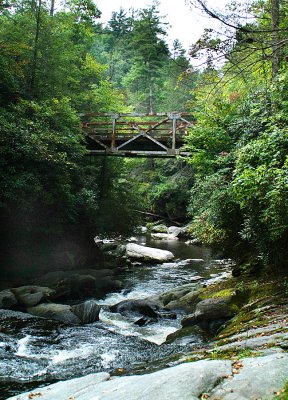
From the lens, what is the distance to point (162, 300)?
33.0 ft

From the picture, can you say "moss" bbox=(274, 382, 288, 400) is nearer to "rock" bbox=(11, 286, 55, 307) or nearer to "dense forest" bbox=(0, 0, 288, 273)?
"dense forest" bbox=(0, 0, 288, 273)

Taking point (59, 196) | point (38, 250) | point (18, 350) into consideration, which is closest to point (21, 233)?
point (38, 250)

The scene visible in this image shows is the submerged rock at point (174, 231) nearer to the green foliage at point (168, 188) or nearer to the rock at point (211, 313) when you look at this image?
the green foliage at point (168, 188)

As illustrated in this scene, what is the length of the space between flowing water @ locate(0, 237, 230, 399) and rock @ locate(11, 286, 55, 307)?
4.19 feet

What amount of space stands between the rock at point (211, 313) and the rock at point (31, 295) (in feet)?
13.5

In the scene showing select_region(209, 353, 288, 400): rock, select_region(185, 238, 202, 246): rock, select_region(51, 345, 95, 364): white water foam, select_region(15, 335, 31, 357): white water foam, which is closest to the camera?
select_region(209, 353, 288, 400): rock

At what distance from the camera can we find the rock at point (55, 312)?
27.1 ft

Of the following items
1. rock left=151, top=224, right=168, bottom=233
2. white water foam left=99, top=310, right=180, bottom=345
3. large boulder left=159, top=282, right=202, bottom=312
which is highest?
large boulder left=159, top=282, right=202, bottom=312

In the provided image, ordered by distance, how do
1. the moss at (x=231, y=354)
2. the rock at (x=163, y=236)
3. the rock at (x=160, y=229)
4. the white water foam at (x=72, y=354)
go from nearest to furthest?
the moss at (x=231, y=354), the white water foam at (x=72, y=354), the rock at (x=163, y=236), the rock at (x=160, y=229)

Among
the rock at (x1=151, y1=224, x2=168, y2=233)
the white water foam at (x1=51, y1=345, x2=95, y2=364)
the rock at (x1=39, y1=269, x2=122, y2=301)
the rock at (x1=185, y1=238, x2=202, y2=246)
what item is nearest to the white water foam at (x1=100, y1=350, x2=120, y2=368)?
the white water foam at (x1=51, y1=345, x2=95, y2=364)

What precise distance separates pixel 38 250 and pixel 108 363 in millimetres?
8738

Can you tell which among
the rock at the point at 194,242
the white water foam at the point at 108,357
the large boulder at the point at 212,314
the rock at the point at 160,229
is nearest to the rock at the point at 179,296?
the large boulder at the point at 212,314

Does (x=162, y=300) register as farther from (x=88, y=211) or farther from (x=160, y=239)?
(x=160, y=239)

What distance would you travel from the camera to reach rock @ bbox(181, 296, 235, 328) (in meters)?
7.29
